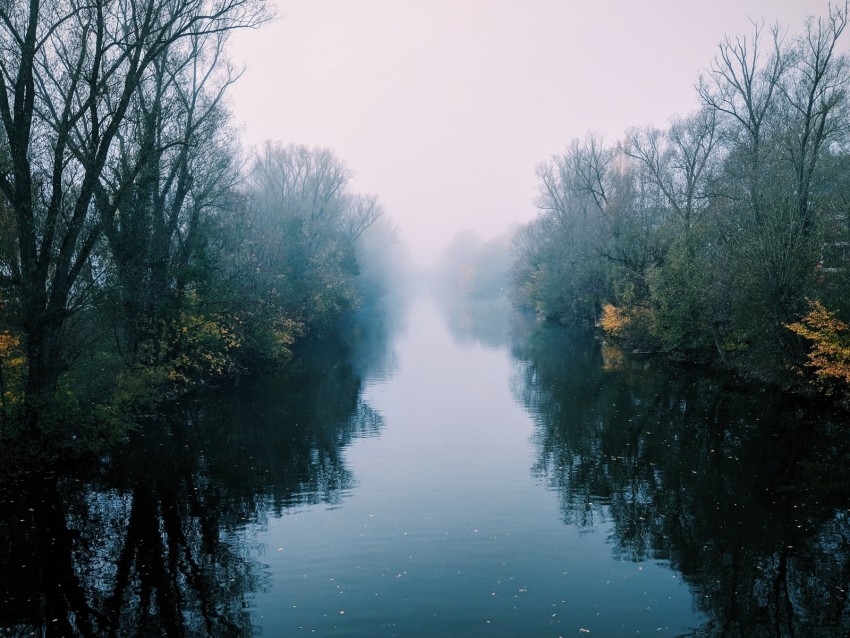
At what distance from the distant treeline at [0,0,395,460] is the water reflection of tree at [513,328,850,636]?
12.7m

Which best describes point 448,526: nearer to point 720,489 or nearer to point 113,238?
point 720,489

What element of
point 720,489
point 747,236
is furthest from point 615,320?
point 720,489

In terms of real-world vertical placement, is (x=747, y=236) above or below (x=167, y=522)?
above

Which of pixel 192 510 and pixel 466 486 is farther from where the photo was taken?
pixel 466 486

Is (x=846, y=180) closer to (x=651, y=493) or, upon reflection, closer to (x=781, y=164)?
(x=781, y=164)

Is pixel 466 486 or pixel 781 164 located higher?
pixel 781 164

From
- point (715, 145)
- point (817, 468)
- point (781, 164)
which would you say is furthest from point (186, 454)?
point (715, 145)

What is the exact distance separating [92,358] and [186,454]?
418 cm

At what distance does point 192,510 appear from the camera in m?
12.9

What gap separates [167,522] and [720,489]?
11876 mm

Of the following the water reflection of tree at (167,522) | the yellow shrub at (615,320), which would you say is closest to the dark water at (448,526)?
the water reflection of tree at (167,522)

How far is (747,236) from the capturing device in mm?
25312

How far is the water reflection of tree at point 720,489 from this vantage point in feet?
30.6

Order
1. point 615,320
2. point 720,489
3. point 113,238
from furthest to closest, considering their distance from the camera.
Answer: point 615,320
point 113,238
point 720,489
